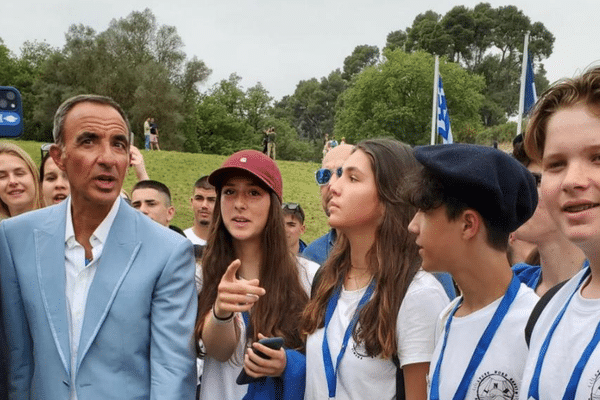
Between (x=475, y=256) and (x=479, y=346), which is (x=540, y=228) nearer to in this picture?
(x=475, y=256)

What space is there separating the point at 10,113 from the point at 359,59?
3492 inches

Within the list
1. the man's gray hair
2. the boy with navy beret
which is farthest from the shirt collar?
the boy with navy beret

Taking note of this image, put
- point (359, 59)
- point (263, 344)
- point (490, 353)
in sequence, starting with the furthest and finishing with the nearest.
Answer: point (359, 59) → point (263, 344) → point (490, 353)

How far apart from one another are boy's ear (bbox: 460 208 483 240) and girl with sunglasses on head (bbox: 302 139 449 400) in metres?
0.52

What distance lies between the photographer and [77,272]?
2838 millimetres

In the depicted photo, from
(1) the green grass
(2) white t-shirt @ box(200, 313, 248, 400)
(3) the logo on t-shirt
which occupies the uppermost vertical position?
(1) the green grass

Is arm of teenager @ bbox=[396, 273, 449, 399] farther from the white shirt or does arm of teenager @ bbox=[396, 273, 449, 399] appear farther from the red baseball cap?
the white shirt

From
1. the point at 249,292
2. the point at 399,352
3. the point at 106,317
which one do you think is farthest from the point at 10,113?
the point at 399,352

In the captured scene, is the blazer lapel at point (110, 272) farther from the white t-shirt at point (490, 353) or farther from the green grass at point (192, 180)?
the green grass at point (192, 180)

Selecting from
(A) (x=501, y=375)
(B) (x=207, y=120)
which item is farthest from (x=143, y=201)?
(B) (x=207, y=120)

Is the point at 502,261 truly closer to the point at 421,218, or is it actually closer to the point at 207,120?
the point at 421,218

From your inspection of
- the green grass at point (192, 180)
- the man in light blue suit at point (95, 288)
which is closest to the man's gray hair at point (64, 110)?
the man in light blue suit at point (95, 288)

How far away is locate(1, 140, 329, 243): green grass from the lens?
17625mm

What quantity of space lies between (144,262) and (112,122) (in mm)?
641
